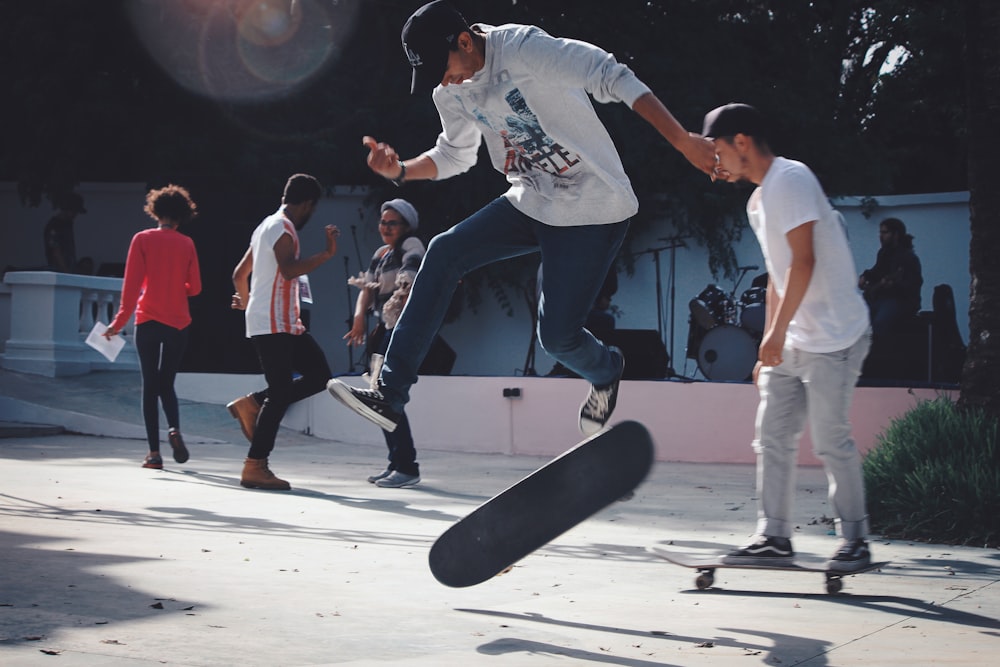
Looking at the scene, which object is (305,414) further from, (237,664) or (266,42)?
(237,664)

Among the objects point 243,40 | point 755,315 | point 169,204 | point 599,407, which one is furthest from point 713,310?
point 599,407

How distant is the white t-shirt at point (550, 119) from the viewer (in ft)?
13.6

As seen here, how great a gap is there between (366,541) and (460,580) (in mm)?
1690

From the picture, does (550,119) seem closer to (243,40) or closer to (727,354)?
(727,354)

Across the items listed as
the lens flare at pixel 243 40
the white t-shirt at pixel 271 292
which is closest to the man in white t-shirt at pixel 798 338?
the white t-shirt at pixel 271 292

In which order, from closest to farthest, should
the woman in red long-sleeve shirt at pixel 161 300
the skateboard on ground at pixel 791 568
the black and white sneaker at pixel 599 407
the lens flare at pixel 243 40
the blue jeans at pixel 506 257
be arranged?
1. the skateboard on ground at pixel 791 568
2. the blue jeans at pixel 506 257
3. the black and white sneaker at pixel 599 407
4. the woman in red long-sleeve shirt at pixel 161 300
5. the lens flare at pixel 243 40

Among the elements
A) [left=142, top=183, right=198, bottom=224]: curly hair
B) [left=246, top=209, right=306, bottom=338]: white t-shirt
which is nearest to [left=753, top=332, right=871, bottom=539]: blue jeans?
[left=246, top=209, right=306, bottom=338]: white t-shirt

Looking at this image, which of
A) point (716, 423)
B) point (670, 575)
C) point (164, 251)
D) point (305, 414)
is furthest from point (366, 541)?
point (305, 414)

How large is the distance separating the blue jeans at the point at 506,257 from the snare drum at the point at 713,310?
8.97m

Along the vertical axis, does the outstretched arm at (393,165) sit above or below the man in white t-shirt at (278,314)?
above

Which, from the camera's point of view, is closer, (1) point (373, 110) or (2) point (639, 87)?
(2) point (639, 87)

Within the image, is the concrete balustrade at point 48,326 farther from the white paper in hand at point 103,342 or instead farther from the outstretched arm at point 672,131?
the outstretched arm at point 672,131

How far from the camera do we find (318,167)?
1734cm

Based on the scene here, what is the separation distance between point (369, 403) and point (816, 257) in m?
1.71
